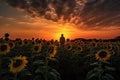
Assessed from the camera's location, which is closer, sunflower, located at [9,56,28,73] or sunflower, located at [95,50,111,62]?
sunflower, located at [9,56,28,73]

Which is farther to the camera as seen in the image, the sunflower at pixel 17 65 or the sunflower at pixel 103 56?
the sunflower at pixel 103 56

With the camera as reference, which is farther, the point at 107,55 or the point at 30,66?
the point at 30,66

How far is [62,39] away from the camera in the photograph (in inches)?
891

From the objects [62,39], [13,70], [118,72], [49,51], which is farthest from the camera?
[62,39]

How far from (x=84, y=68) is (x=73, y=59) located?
1.59 m

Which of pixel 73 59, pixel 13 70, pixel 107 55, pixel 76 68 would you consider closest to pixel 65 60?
pixel 73 59

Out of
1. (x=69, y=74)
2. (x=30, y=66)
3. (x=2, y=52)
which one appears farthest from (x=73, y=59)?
(x=2, y=52)

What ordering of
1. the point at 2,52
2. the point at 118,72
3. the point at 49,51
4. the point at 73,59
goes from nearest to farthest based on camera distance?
the point at 2,52 → the point at 49,51 → the point at 118,72 → the point at 73,59

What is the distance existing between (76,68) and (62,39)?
918cm

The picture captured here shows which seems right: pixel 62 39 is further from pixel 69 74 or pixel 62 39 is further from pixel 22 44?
pixel 69 74

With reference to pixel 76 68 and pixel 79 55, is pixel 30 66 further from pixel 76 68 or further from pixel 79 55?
pixel 79 55

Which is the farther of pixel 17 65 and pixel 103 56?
pixel 103 56

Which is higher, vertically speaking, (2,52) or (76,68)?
(2,52)

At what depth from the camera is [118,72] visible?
13.3 metres
